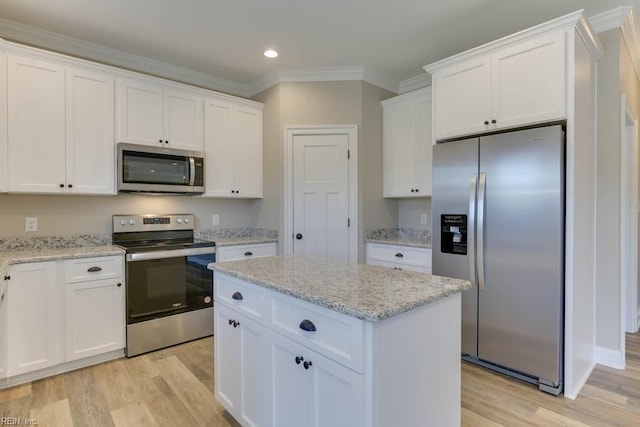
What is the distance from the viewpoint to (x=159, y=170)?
3.22m

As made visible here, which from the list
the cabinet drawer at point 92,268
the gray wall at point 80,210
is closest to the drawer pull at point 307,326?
the cabinet drawer at point 92,268

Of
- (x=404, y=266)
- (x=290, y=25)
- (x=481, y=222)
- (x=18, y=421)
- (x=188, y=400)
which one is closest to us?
(x=18, y=421)

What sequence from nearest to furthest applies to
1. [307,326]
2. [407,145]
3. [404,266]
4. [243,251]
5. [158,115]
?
[307,326]
[158,115]
[404,266]
[243,251]
[407,145]

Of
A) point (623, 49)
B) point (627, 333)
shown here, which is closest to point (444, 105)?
point (623, 49)

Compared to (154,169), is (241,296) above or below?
below

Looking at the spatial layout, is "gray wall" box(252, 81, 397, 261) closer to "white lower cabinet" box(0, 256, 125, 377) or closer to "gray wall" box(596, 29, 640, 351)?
"white lower cabinet" box(0, 256, 125, 377)

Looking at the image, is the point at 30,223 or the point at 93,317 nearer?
the point at 93,317

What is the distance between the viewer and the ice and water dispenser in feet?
8.77

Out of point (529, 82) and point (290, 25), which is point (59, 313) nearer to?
point (290, 25)

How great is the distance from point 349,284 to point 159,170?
2.44 metres

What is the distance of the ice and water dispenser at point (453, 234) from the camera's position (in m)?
2.67

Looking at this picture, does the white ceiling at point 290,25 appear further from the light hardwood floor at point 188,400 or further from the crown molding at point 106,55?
the light hardwood floor at point 188,400

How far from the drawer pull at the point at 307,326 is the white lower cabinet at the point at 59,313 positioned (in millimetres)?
2103

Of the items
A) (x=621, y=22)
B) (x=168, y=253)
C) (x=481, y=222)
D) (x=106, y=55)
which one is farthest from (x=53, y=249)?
(x=621, y=22)
